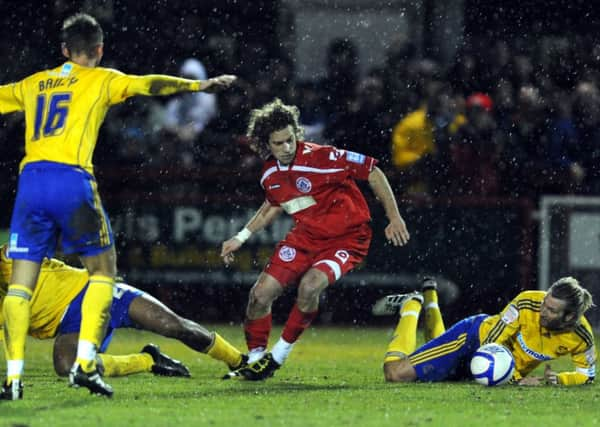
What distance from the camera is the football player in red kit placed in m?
8.76

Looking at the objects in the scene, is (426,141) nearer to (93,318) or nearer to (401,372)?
(401,372)

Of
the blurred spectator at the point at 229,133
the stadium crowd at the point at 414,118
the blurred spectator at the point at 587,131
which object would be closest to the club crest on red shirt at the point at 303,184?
the stadium crowd at the point at 414,118

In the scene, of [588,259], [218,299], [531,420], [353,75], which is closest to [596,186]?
[588,259]

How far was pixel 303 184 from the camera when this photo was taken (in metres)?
9.00

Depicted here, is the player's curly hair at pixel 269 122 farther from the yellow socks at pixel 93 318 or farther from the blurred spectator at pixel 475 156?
the blurred spectator at pixel 475 156

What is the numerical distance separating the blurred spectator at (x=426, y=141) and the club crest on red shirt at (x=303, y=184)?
4280 mm

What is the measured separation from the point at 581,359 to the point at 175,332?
2452 millimetres

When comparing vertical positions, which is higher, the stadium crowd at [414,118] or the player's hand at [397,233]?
the stadium crowd at [414,118]

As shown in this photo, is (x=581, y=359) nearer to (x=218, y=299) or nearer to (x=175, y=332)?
(x=175, y=332)

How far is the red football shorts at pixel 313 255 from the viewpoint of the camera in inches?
348

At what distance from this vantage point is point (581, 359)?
8336mm

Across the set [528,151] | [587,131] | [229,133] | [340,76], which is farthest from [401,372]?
[229,133]

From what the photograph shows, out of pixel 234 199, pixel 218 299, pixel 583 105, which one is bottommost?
pixel 218 299

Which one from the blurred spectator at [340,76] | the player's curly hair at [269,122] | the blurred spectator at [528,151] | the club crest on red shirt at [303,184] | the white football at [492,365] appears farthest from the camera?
the blurred spectator at [340,76]
